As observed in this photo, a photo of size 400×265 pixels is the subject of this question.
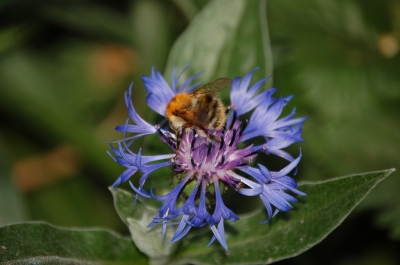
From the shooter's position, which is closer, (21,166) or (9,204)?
(9,204)

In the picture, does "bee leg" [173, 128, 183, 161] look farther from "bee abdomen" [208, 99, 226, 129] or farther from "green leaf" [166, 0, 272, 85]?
"green leaf" [166, 0, 272, 85]

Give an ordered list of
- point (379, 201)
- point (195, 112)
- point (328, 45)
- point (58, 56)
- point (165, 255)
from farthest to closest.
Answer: point (58, 56), point (328, 45), point (379, 201), point (165, 255), point (195, 112)

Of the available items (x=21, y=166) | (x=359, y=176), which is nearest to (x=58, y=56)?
(x=21, y=166)

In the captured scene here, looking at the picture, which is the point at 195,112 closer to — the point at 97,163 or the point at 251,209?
the point at 251,209

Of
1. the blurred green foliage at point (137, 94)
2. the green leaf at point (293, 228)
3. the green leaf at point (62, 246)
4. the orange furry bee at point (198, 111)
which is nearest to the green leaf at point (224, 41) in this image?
the blurred green foliage at point (137, 94)

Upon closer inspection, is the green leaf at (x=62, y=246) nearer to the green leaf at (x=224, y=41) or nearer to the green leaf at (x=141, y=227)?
the green leaf at (x=141, y=227)

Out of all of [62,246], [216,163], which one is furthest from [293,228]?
[62,246]

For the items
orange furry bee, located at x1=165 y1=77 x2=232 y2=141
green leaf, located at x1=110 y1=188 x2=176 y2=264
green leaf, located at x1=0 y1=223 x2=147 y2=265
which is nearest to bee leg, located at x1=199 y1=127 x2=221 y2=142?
orange furry bee, located at x1=165 y1=77 x2=232 y2=141
